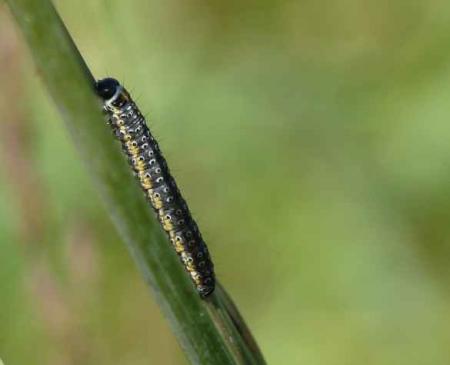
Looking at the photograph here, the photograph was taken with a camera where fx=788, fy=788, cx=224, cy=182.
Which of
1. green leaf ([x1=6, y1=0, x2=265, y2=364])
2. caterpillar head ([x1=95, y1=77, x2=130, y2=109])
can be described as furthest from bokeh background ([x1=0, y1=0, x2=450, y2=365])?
green leaf ([x1=6, y1=0, x2=265, y2=364])

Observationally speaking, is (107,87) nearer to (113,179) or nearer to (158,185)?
(158,185)

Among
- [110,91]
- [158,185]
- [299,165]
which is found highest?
[110,91]

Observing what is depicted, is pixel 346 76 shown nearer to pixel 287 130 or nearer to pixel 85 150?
pixel 287 130

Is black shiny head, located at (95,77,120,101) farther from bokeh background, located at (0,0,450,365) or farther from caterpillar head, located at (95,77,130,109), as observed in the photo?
bokeh background, located at (0,0,450,365)

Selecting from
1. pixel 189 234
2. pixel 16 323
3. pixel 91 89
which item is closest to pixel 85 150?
pixel 91 89

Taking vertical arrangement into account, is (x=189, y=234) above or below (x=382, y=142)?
above

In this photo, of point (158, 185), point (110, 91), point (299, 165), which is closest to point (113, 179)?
point (110, 91)

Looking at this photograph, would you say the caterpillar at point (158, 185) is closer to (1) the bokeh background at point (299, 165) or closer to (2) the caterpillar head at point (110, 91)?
(2) the caterpillar head at point (110, 91)

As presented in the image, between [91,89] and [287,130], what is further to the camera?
[287,130]
